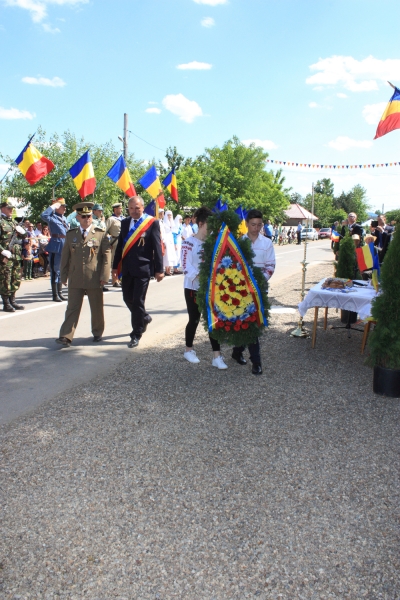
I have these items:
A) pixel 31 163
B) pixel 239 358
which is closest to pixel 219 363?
pixel 239 358

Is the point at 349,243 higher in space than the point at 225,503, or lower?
higher

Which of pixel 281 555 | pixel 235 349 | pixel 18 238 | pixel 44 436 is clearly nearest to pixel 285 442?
pixel 281 555

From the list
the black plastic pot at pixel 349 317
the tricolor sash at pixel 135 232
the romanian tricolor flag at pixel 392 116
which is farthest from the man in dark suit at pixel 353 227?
the tricolor sash at pixel 135 232

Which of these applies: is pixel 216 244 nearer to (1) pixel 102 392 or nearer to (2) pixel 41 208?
(1) pixel 102 392

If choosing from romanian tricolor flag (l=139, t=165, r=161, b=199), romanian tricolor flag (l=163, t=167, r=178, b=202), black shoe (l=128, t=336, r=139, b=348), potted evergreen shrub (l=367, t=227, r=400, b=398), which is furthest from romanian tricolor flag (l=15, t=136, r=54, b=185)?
potted evergreen shrub (l=367, t=227, r=400, b=398)

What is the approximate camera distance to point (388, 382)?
5234 millimetres

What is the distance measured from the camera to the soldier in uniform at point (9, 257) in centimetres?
980

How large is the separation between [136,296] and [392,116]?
6.94 metres

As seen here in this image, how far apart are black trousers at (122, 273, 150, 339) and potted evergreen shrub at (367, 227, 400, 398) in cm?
323

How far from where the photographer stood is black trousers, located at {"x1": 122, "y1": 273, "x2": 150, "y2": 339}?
23.4ft

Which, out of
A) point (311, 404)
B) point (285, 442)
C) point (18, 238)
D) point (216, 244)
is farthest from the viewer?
point (18, 238)

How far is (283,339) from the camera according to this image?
7734 millimetres

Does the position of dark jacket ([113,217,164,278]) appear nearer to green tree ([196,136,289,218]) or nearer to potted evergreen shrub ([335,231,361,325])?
potted evergreen shrub ([335,231,361,325])

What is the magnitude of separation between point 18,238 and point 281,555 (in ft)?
29.7
